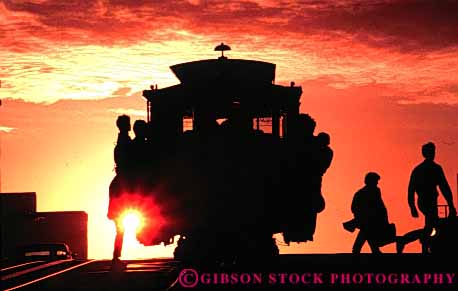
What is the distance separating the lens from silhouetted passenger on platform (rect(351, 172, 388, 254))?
17.0m

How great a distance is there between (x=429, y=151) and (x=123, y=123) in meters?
4.78

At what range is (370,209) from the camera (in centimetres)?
1695

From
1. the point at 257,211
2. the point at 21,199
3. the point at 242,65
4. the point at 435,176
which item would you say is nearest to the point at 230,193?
the point at 257,211

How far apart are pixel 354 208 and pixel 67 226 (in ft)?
392

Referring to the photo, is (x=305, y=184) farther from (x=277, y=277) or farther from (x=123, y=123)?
(x=123, y=123)

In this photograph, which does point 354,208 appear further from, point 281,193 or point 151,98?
point 151,98

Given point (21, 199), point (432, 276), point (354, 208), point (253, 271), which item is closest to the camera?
point (432, 276)

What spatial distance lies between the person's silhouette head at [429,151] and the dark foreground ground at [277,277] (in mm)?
1606

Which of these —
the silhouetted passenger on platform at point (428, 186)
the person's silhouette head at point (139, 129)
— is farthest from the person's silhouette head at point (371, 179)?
the person's silhouette head at point (139, 129)

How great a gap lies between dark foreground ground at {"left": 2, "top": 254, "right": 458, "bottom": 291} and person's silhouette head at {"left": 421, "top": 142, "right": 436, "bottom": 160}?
1606 millimetres

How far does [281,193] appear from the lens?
54.2 ft

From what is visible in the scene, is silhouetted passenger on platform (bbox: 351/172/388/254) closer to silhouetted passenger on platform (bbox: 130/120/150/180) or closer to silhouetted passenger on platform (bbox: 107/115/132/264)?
silhouetted passenger on platform (bbox: 130/120/150/180)

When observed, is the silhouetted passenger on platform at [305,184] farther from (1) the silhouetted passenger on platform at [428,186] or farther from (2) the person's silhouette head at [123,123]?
(2) the person's silhouette head at [123,123]

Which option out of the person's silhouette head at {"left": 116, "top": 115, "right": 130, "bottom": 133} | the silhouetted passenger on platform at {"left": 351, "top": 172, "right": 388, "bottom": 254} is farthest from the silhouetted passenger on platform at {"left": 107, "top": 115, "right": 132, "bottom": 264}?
the silhouetted passenger on platform at {"left": 351, "top": 172, "right": 388, "bottom": 254}
